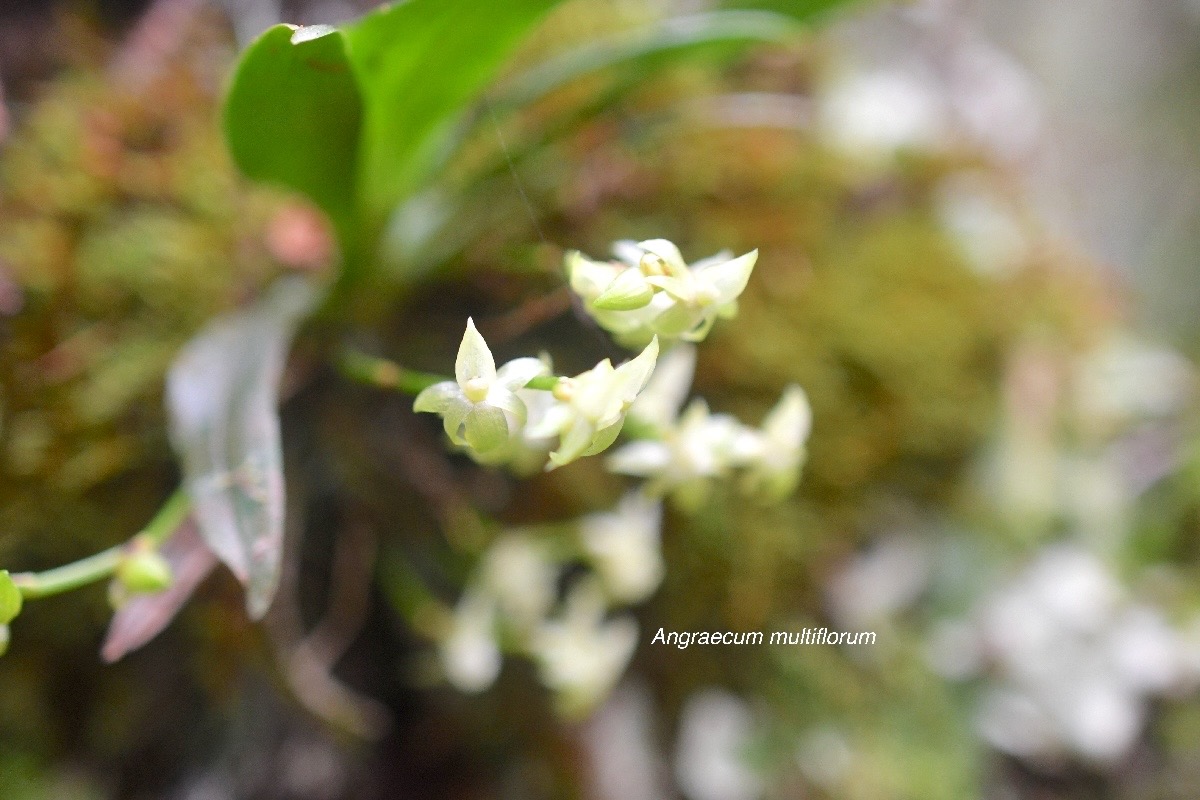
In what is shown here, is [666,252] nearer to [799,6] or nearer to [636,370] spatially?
[636,370]

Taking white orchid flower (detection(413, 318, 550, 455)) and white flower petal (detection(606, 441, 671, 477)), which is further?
white flower petal (detection(606, 441, 671, 477))

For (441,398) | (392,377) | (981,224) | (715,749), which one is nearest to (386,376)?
(392,377)

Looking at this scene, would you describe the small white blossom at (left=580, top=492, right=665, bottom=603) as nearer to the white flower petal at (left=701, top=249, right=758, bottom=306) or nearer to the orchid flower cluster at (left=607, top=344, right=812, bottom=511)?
the orchid flower cluster at (left=607, top=344, right=812, bottom=511)

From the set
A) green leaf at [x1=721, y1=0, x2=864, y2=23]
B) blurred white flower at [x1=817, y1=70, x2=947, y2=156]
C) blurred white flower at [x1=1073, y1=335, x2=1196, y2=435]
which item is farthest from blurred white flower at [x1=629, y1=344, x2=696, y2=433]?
blurred white flower at [x1=1073, y1=335, x2=1196, y2=435]

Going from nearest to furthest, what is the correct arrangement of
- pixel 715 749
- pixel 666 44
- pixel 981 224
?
1. pixel 666 44
2. pixel 715 749
3. pixel 981 224

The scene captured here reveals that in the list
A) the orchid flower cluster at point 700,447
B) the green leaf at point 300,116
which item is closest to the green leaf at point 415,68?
the green leaf at point 300,116

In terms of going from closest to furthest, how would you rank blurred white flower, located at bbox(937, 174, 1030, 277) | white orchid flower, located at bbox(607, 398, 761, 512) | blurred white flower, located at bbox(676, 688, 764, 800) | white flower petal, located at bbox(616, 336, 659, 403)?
white flower petal, located at bbox(616, 336, 659, 403), white orchid flower, located at bbox(607, 398, 761, 512), blurred white flower, located at bbox(676, 688, 764, 800), blurred white flower, located at bbox(937, 174, 1030, 277)

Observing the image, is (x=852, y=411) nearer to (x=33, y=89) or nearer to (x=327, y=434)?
(x=327, y=434)
